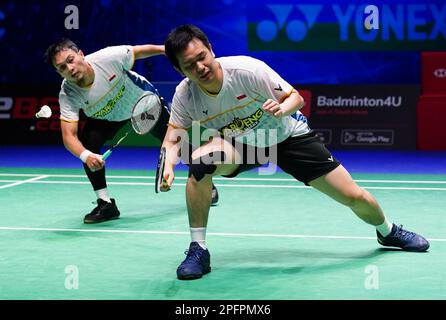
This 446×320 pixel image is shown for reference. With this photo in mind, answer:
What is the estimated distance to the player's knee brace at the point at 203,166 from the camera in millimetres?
4695

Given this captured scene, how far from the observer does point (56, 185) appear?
27.5 ft

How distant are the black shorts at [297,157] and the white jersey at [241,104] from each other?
5cm

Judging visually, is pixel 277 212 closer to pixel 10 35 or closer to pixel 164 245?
pixel 164 245

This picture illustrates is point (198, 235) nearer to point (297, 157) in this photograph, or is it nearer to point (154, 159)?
point (297, 157)

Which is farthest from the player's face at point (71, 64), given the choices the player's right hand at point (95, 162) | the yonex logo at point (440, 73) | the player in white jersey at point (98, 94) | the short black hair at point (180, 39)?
the yonex logo at point (440, 73)

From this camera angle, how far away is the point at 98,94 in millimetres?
6500

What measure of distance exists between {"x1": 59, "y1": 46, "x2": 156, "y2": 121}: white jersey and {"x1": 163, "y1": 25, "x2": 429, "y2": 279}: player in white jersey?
1.79 meters

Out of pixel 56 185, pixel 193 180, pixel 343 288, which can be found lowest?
pixel 56 185

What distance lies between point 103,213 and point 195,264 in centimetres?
199

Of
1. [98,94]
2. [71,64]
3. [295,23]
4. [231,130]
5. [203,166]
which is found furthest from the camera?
[295,23]

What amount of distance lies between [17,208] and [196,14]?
7295 millimetres

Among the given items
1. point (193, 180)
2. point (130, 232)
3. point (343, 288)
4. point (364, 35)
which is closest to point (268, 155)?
point (193, 180)

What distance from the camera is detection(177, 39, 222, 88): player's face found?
4.46m

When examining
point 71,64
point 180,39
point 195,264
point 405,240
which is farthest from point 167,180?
point 71,64
